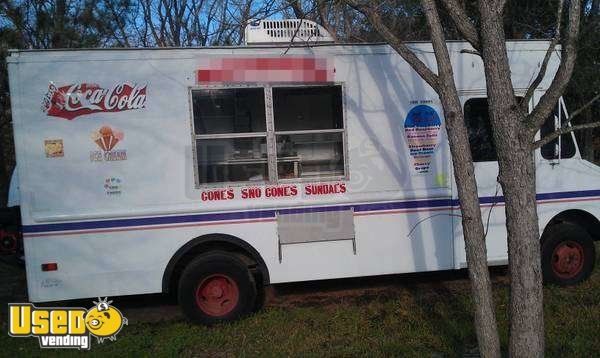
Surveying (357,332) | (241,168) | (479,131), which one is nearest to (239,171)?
(241,168)

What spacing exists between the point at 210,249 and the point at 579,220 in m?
4.16

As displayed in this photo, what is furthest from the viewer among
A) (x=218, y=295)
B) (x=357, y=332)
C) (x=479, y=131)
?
(x=479, y=131)

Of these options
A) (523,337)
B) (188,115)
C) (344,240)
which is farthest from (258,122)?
(523,337)

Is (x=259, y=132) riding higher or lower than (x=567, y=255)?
higher

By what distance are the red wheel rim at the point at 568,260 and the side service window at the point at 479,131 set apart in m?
1.32

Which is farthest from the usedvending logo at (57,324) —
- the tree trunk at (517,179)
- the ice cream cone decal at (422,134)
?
the ice cream cone decal at (422,134)

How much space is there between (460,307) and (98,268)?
3.56 metres

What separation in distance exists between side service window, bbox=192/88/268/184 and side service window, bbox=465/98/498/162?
7.38 ft

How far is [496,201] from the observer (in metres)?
5.73

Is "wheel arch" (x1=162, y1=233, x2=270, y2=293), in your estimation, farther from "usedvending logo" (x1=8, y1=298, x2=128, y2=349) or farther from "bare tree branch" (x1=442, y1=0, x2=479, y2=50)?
"bare tree branch" (x1=442, y1=0, x2=479, y2=50)

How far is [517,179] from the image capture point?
3.32 meters

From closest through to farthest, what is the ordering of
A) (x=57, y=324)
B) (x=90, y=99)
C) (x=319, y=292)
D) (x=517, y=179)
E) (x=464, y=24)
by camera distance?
(x=517, y=179) → (x=464, y=24) → (x=57, y=324) → (x=90, y=99) → (x=319, y=292)

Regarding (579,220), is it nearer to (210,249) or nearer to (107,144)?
(210,249)

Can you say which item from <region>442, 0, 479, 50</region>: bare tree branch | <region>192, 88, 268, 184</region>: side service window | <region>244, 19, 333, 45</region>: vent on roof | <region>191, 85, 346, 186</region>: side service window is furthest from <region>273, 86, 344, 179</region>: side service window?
<region>442, 0, 479, 50</region>: bare tree branch
